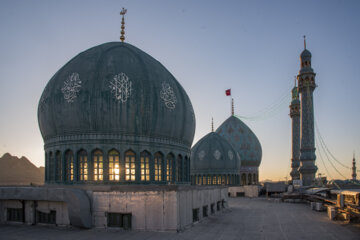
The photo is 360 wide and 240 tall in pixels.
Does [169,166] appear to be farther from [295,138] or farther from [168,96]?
[295,138]

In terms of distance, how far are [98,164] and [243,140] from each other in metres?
52.6

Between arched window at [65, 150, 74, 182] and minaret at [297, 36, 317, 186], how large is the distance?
1394 inches

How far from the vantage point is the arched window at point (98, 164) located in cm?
2709

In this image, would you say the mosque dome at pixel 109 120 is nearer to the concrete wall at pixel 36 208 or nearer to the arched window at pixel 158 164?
the arched window at pixel 158 164

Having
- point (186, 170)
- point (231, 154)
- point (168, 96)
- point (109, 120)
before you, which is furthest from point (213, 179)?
point (109, 120)

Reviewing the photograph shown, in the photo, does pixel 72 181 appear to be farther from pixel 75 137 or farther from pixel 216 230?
pixel 216 230

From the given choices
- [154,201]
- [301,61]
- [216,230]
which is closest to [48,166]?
[154,201]

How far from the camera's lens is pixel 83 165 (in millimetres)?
27641

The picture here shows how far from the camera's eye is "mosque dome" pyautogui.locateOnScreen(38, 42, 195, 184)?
27406mm

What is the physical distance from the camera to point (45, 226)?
808 inches

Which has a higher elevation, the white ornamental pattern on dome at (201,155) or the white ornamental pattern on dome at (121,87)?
the white ornamental pattern on dome at (121,87)

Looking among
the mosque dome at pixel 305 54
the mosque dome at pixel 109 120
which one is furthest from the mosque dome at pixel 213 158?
the mosque dome at pixel 109 120

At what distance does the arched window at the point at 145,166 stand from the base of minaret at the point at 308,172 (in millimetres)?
30048

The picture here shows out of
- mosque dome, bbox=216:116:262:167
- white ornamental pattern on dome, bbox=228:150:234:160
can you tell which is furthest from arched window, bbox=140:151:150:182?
mosque dome, bbox=216:116:262:167
